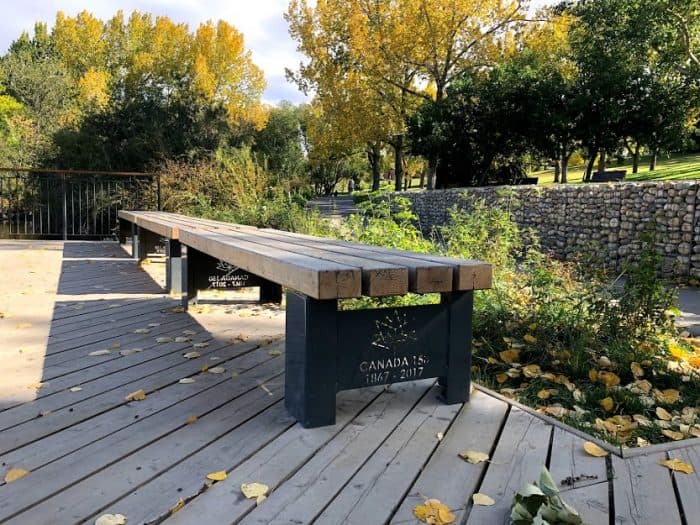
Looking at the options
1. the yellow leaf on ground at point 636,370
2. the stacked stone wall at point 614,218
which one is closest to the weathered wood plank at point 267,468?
the yellow leaf on ground at point 636,370

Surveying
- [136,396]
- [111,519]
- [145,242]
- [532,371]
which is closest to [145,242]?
[145,242]

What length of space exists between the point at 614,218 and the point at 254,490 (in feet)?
26.4

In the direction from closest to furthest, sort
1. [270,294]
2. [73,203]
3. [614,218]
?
[270,294]
[614,218]
[73,203]

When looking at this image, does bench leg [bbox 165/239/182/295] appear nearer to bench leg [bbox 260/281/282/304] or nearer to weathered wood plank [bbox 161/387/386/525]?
bench leg [bbox 260/281/282/304]

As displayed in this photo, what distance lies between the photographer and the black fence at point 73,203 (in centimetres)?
1085

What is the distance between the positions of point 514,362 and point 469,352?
101 cm

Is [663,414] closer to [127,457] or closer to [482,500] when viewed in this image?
[482,500]

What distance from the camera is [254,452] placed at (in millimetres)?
1854

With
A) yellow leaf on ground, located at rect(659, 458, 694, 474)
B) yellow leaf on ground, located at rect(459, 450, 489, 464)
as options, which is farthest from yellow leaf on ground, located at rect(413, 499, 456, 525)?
yellow leaf on ground, located at rect(659, 458, 694, 474)

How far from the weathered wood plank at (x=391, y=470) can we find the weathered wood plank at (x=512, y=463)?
0.67 ft

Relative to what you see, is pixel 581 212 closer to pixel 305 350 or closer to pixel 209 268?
pixel 209 268

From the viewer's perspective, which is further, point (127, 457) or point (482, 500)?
point (127, 457)

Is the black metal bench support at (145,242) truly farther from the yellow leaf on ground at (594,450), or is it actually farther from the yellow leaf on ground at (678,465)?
the yellow leaf on ground at (678,465)

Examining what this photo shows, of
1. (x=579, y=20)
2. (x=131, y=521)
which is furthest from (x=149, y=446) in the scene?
(x=579, y=20)
